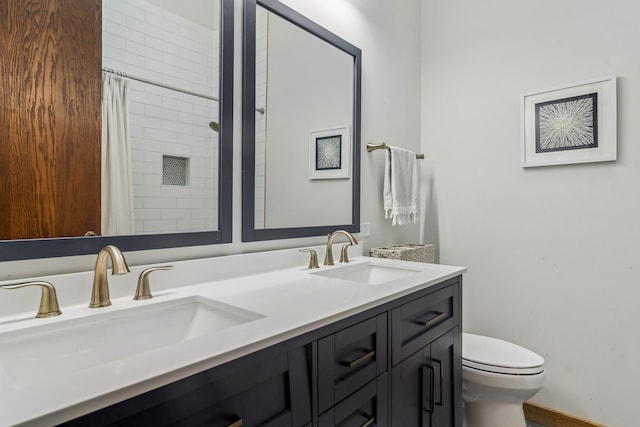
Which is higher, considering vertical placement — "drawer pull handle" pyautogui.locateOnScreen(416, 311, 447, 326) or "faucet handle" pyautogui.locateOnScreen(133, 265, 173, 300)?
"faucet handle" pyautogui.locateOnScreen(133, 265, 173, 300)

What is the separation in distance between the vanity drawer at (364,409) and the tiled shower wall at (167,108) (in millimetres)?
713

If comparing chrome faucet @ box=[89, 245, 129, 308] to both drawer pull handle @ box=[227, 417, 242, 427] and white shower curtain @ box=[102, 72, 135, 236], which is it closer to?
white shower curtain @ box=[102, 72, 135, 236]

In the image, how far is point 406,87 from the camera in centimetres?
226

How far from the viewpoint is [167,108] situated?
3.77 feet

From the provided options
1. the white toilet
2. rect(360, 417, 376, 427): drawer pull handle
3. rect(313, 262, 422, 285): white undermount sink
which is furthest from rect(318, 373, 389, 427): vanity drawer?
the white toilet

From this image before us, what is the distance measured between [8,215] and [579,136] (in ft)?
7.52

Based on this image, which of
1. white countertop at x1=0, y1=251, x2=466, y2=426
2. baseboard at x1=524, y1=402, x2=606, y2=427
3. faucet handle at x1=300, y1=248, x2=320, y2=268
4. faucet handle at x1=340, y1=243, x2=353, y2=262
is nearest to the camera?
white countertop at x1=0, y1=251, x2=466, y2=426

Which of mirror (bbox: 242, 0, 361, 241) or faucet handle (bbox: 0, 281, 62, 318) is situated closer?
faucet handle (bbox: 0, 281, 62, 318)

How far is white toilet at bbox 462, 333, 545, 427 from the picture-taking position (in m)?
1.50

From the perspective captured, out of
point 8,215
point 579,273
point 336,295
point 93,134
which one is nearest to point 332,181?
point 336,295

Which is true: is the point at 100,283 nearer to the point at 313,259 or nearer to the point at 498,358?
the point at 313,259

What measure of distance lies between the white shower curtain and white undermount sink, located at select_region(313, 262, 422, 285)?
748mm

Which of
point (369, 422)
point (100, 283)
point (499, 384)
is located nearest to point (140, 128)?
point (100, 283)

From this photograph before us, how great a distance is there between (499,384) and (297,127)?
142cm
